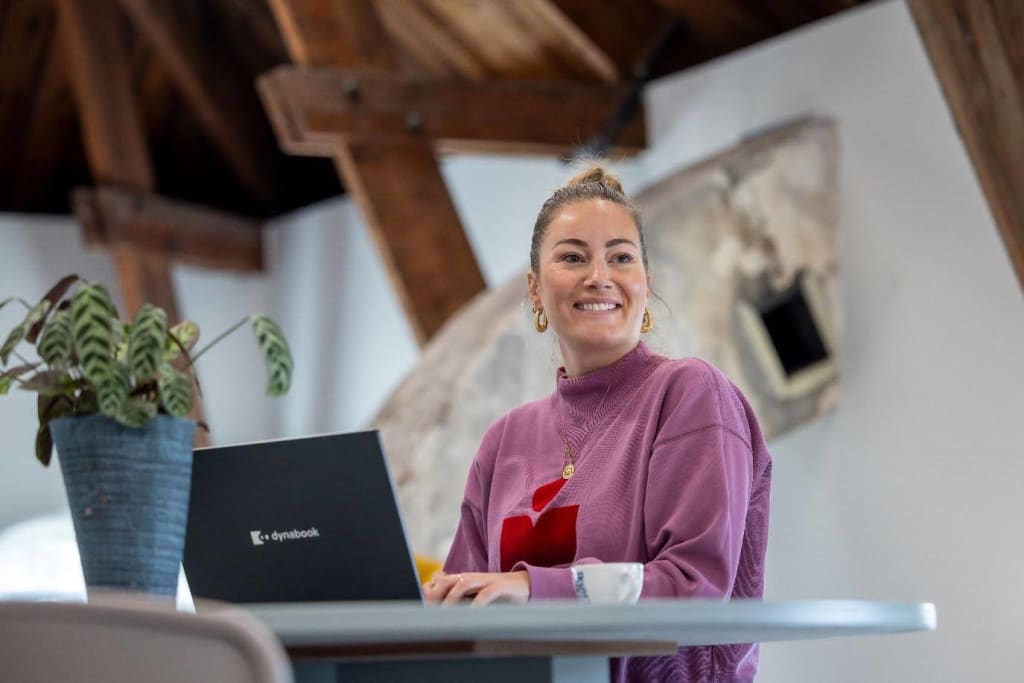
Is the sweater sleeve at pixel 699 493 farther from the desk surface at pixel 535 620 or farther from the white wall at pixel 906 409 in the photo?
the white wall at pixel 906 409

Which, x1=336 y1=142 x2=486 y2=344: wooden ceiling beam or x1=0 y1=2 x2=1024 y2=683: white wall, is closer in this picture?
x1=0 y1=2 x2=1024 y2=683: white wall

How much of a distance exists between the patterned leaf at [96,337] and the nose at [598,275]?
649 mm

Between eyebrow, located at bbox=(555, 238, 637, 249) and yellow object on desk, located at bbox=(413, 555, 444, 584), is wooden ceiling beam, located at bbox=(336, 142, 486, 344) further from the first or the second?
eyebrow, located at bbox=(555, 238, 637, 249)

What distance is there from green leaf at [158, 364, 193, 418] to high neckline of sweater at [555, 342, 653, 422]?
0.59 meters

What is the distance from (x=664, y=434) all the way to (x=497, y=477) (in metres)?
0.32

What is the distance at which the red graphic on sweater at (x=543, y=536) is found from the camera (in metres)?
1.62

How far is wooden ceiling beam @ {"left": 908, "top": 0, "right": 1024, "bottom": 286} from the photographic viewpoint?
273 cm

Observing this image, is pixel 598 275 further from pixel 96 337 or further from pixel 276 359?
pixel 96 337

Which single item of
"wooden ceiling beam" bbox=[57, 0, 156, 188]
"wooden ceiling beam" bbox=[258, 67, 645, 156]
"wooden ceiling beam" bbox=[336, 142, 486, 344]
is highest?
"wooden ceiling beam" bbox=[57, 0, 156, 188]

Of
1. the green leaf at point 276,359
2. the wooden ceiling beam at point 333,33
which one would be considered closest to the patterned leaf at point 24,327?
the green leaf at point 276,359

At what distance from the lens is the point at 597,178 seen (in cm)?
192

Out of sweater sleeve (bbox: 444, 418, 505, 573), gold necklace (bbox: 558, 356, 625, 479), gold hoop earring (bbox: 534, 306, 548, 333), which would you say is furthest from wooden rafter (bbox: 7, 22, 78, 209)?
gold necklace (bbox: 558, 356, 625, 479)

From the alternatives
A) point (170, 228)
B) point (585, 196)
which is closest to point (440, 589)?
point (585, 196)

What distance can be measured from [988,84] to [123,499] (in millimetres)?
2141
